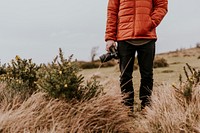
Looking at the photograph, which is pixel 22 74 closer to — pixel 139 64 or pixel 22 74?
pixel 22 74

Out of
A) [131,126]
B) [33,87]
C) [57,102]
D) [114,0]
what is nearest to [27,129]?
[57,102]

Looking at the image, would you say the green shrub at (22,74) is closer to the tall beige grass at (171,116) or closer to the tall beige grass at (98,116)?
the tall beige grass at (98,116)

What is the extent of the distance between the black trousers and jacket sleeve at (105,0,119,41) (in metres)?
0.15

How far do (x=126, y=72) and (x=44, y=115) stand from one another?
1.31 metres

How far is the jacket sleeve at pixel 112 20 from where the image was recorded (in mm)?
5227

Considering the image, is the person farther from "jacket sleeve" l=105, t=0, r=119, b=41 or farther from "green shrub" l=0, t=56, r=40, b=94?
"green shrub" l=0, t=56, r=40, b=94

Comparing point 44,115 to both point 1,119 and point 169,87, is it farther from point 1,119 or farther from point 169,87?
point 169,87

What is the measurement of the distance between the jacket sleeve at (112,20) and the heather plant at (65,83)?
1.92 ft

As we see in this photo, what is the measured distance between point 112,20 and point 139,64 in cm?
66

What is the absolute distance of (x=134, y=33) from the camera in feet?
16.4

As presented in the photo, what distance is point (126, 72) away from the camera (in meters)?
5.28

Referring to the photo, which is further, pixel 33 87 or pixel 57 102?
pixel 33 87

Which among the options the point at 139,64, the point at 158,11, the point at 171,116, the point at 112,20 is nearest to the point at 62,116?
the point at 171,116

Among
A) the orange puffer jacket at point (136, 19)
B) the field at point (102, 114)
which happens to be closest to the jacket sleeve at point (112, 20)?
the orange puffer jacket at point (136, 19)
